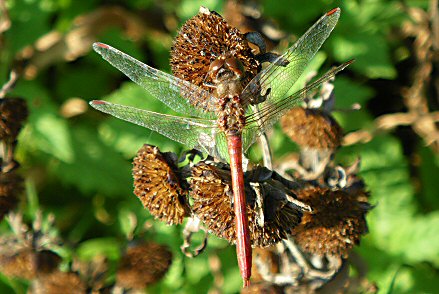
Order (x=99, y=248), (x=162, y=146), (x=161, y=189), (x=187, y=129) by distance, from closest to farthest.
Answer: (x=161, y=189)
(x=187, y=129)
(x=162, y=146)
(x=99, y=248)

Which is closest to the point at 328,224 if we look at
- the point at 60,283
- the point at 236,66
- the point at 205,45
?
the point at 236,66

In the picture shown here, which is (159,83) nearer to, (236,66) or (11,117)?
(236,66)

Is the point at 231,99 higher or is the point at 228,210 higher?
the point at 231,99

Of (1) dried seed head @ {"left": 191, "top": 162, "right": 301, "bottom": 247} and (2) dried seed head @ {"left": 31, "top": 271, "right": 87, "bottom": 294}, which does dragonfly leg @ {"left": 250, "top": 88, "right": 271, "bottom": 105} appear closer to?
(1) dried seed head @ {"left": 191, "top": 162, "right": 301, "bottom": 247}

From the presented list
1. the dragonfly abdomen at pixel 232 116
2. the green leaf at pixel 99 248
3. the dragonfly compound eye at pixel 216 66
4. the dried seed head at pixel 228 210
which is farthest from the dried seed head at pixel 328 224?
the green leaf at pixel 99 248

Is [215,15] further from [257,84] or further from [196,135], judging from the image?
[196,135]

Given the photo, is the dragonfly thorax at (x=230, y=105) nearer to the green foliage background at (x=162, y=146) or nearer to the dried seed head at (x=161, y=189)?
the dried seed head at (x=161, y=189)
